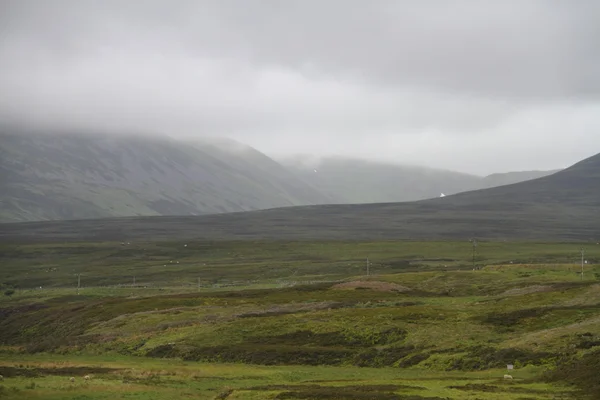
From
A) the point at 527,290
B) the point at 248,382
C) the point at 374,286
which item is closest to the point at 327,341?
the point at 248,382

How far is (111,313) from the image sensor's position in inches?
4003

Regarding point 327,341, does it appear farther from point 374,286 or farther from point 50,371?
point 374,286

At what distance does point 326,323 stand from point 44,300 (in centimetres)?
6558

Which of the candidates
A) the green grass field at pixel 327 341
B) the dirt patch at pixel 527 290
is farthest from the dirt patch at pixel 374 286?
the dirt patch at pixel 527 290

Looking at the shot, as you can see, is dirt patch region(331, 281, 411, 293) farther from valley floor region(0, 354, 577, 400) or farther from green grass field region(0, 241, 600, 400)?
valley floor region(0, 354, 577, 400)

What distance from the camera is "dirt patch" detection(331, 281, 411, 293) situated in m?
113

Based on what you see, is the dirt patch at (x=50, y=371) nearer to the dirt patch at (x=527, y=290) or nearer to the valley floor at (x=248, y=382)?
the valley floor at (x=248, y=382)

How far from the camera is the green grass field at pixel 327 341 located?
159 ft

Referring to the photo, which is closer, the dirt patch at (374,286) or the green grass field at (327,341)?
the green grass field at (327,341)

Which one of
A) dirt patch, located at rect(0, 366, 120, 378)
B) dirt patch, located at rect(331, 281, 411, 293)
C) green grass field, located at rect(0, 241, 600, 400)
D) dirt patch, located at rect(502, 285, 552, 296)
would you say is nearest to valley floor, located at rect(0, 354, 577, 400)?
dirt patch, located at rect(0, 366, 120, 378)

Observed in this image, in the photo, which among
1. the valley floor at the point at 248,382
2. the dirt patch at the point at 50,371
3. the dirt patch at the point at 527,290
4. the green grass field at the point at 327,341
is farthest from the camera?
the dirt patch at the point at 527,290

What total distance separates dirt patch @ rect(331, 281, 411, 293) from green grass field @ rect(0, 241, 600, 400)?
33 cm

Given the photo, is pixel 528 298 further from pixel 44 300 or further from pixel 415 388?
pixel 44 300

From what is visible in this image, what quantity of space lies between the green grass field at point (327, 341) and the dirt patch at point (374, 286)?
1.07ft
